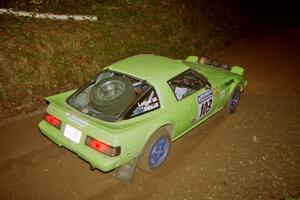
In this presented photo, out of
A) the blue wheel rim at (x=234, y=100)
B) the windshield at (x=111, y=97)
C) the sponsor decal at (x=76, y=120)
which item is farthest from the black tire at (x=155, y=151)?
the blue wheel rim at (x=234, y=100)

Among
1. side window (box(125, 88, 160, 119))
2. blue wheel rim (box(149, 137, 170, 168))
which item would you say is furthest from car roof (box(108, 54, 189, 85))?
blue wheel rim (box(149, 137, 170, 168))

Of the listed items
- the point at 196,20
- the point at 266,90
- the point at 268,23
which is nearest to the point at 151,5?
the point at 196,20

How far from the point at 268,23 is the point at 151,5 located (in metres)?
7.64

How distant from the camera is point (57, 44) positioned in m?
7.19

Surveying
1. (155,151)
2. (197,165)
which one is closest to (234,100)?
(197,165)

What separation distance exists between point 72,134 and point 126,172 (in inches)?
39.0

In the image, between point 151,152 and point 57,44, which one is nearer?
point 151,152

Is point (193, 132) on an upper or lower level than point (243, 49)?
lower

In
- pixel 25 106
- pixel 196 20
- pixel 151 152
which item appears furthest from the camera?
pixel 196 20

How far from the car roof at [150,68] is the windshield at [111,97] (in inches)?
4.2

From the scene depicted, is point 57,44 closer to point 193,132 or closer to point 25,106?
point 25,106

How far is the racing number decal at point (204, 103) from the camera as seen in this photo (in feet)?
16.6

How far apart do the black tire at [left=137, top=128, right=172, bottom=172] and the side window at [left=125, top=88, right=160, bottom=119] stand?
0.40 metres

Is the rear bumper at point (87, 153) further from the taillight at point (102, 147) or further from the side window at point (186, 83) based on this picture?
the side window at point (186, 83)
